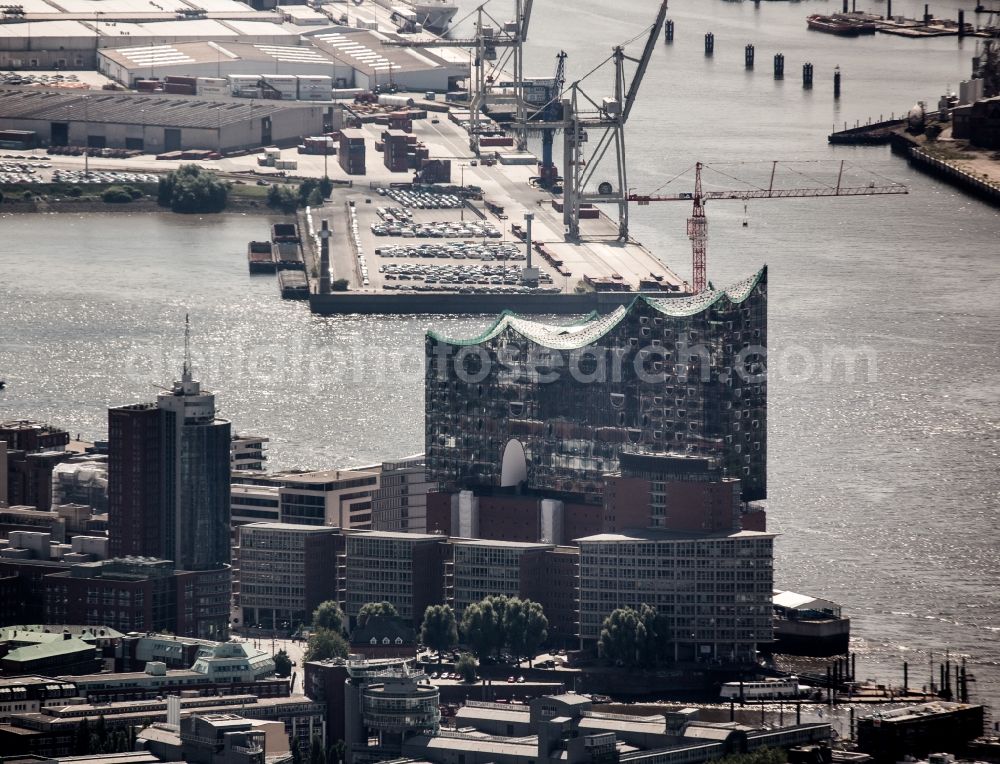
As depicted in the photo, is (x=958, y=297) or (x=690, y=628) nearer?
(x=690, y=628)

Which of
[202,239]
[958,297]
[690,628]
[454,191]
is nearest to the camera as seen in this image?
[690,628]

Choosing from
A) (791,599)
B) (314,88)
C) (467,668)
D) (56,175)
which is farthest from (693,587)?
(314,88)

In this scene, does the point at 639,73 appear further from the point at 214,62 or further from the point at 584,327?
the point at 584,327

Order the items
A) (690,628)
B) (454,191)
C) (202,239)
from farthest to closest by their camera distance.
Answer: (454,191), (202,239), (690,628)

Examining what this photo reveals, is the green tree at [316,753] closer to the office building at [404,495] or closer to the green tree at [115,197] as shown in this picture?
the office building at [404,495]

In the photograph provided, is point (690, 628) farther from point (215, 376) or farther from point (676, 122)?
point (676, 122)

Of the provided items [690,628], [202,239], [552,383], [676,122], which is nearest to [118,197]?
[202,239]

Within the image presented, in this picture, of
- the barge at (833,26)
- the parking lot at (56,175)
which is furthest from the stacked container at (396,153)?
the barge at (833,26)
